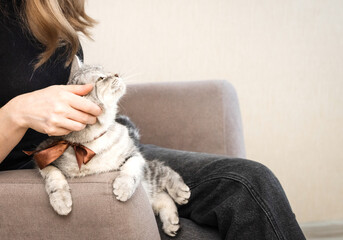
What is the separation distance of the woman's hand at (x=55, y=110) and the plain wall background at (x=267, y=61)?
0.98 m

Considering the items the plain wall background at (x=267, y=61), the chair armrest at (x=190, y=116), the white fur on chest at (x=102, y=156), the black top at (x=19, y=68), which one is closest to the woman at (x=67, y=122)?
the black top at (x=19, y=68)

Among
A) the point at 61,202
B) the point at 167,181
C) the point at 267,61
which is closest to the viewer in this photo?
the point at 61,202

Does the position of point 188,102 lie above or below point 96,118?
below

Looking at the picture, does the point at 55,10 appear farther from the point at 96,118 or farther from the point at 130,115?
the point at 130,115

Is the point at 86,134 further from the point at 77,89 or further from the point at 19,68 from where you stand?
the point at 19,68

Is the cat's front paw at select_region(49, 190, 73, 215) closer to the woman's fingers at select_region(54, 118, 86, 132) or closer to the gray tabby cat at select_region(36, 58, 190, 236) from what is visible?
the gray tabby cat at select_region(36, 58, 190, 236)

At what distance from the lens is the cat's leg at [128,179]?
681mm

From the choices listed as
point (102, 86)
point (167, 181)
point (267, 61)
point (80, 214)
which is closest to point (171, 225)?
point (167, 181)

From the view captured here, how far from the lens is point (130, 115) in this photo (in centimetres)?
149

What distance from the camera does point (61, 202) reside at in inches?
26.5

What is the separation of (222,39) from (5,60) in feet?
3.76

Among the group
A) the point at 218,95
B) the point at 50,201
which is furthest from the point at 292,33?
the point at 50,201

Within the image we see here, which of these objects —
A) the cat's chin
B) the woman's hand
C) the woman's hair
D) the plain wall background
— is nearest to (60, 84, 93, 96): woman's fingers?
the woman's hand

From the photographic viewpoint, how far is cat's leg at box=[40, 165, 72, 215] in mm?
674
